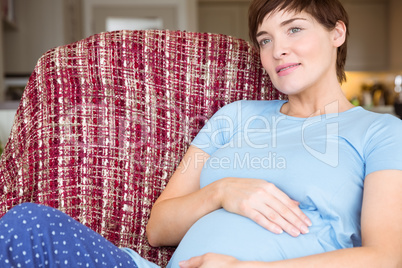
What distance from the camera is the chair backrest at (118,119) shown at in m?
1.28

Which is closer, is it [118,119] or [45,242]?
[45,242]

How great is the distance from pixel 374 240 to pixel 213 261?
1.00 feet

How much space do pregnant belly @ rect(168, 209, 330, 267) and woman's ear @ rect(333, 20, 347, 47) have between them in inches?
18.6

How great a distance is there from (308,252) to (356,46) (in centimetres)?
538

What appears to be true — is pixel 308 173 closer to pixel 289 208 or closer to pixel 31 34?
pixel 289 208

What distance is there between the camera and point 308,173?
1.00m

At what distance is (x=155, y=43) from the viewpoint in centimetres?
137

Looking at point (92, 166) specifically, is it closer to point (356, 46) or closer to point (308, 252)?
point (308, 252)

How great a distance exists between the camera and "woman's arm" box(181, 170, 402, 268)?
847 mm

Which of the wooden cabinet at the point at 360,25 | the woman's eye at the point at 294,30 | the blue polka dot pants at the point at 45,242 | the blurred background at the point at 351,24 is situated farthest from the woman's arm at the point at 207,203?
the wooden cabinet at the point at 360,25

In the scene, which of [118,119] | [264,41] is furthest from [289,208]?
[118,119]

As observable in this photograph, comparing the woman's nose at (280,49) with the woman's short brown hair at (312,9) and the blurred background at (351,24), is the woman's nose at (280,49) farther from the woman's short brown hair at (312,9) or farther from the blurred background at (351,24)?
the blurred background at (351,24)

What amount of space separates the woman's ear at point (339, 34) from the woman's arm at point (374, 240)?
40cm

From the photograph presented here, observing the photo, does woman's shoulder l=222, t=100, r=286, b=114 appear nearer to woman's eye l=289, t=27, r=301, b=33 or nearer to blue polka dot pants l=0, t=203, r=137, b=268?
woman's eye l=289, t=27, r=301, b=33
